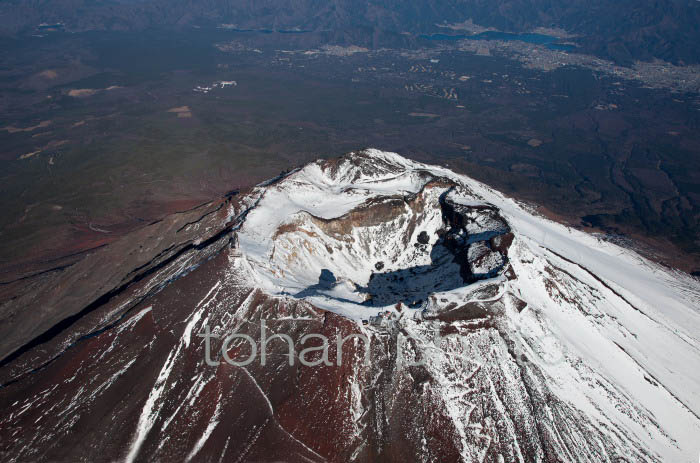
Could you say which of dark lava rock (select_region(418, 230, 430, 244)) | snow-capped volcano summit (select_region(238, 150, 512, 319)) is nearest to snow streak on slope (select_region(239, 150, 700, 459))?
snow-capped volcano summit (select_region(238, 150, 512, 319))

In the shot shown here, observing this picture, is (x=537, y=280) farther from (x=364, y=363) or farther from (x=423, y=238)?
(x=364, y=363)

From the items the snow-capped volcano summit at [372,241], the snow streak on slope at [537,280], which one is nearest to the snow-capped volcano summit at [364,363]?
the snow streak on slope at [537,280]

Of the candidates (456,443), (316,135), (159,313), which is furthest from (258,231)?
(316,135)

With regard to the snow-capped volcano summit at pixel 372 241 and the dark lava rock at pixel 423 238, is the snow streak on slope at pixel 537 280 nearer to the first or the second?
the snow-capped volcano summit at pixel 372 241

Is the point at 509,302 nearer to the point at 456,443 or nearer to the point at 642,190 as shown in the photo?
the point at 456,443

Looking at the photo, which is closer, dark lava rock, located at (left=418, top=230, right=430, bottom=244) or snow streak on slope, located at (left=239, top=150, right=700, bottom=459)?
snow streak on slope, located at (left=239, top=150, right=700, bottom=459)

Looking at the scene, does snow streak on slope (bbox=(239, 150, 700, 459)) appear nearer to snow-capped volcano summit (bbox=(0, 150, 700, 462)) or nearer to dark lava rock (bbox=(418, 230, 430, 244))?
snow-capped volcano summit (bbox=(0, 150, 700, 462))

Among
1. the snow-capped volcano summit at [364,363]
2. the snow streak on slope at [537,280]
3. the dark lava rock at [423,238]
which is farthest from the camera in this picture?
the dark lava rock at [423,238]

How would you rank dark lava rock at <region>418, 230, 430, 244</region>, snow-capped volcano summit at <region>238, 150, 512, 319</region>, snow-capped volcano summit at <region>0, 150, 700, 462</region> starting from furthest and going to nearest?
dark lava rock at <region>418, 230, 430, 244</region>
snow-capped volcano summit at <region>238, 150, 512, 319</region>
snow-capped volcano summit at <region>0, 150, 700, 462</region>
